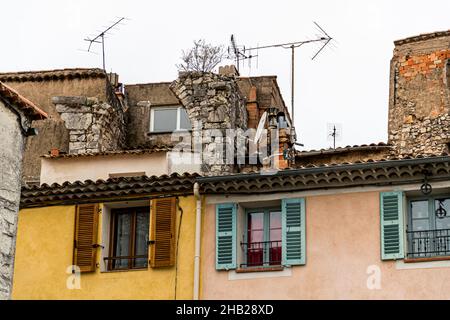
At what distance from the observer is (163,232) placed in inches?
967

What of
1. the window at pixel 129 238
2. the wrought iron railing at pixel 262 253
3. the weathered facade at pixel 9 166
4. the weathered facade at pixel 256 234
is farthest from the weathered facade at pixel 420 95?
the weathered facade at pixel 9 166

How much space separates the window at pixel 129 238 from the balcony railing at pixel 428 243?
5.05 meters

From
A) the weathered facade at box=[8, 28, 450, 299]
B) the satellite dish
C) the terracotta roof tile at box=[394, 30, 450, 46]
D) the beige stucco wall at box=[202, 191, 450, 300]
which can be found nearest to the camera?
the beige stucco wall at box=[202, 191, 450, 300]

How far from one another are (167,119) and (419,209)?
13.8 m

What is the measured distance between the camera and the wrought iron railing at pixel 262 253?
24.0 meters

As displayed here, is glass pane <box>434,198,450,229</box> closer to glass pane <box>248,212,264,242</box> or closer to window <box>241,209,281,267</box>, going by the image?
window <box>241,209,281,267</box>

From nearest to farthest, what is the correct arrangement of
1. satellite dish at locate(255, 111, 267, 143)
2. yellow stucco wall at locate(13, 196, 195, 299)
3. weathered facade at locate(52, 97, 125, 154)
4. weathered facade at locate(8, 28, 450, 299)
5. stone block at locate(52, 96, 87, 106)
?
weathered facade at locate(8, 28, 450, 299) → yellow stucco wall at locate(13, 196, 195, 299) → satellite dish at locate(255, 111, 267, 143) → weathered facade at locate(52, 97, 125, 154) → stone block at locate(52, 96, 87, 106)

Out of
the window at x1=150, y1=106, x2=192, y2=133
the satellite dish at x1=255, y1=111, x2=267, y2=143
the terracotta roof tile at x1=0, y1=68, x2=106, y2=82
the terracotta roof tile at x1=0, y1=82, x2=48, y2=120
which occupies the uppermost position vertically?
the terracotta roof tile at x1=0, y1=68, x2=106, y2=82

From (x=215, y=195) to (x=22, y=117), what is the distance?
4.17 meters

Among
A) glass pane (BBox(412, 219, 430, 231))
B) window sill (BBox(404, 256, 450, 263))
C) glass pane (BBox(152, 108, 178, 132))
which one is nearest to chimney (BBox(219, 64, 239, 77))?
glass pane (BBox(152, 108, 178, 132))

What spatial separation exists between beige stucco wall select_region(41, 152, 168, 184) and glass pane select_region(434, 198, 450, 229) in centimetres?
711

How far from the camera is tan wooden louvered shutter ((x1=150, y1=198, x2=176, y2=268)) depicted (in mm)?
24328

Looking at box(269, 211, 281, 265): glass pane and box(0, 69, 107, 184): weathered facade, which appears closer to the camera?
box(269, 211, 281, 265): glass pane

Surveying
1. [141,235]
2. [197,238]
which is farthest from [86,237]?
[197,238]
